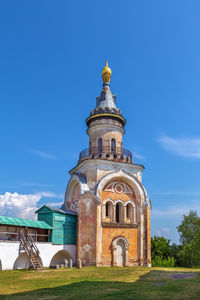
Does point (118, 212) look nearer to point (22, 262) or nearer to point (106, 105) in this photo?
point (22, 262)

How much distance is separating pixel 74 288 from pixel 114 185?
1268cm

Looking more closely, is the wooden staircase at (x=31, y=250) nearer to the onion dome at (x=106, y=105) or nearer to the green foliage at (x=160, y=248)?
the onion dome at (x=106, y=105)

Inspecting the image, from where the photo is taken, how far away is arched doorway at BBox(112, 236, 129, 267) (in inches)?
878

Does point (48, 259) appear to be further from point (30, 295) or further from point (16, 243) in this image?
point (30, 295)

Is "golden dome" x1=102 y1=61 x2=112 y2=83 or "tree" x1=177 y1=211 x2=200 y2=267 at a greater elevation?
"golden dome" x1=102 y1=61 x2=112 y2=83

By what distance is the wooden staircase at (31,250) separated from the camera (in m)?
18.7

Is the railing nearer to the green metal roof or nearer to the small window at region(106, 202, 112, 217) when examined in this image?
the small window at region(106, 202, 112, 217)

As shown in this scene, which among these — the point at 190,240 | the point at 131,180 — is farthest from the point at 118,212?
the point at 190,240

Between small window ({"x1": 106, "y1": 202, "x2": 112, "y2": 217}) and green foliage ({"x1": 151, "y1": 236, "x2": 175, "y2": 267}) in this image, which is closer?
small window ({"x1": 106, "y1": 202, "x2": 112, "y2": 217})

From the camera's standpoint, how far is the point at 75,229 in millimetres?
23156

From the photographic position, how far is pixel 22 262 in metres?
19.8

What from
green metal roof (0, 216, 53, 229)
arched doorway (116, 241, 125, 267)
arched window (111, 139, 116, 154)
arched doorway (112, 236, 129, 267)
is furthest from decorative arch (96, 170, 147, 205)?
green metal roof (0, 216, 53, 229)

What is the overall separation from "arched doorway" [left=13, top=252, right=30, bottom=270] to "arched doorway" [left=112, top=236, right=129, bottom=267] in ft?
22.2

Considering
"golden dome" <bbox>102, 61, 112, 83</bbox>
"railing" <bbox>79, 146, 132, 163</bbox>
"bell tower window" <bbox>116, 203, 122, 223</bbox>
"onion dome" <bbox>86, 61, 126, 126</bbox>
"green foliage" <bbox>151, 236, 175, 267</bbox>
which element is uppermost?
"golden dome" <bbox>102, 61, 112, 83</bbox>
